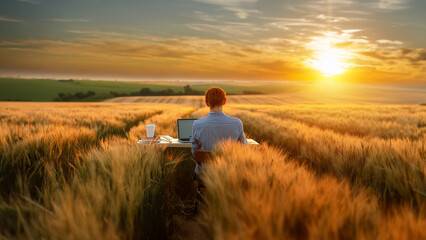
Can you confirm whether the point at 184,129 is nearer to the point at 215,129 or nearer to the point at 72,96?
the point at 215,129

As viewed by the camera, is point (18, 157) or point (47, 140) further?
point (47, 140)

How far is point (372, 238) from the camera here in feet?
3.43

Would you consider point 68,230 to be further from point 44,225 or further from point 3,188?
point 3,188

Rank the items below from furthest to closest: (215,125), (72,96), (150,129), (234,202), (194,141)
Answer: (72,96)
(150,129)
(194,141)
(215,125)
(234,202)

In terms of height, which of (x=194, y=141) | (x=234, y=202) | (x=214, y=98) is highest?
(x=214, y=98)

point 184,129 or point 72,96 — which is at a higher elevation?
point 184,129

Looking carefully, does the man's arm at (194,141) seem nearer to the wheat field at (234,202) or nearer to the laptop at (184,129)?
the wheat field at (234,202)

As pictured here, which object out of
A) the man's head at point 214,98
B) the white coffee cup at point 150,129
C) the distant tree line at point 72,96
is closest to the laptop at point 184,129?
the white coffee cup at point 150,129

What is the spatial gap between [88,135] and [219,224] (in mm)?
4620

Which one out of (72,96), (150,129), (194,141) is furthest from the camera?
(72,96)

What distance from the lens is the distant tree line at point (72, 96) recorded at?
68.9m

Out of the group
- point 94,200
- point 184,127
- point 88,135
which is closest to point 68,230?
point 94,200

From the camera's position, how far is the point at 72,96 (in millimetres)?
71438

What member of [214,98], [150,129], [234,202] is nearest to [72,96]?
[150,129]
